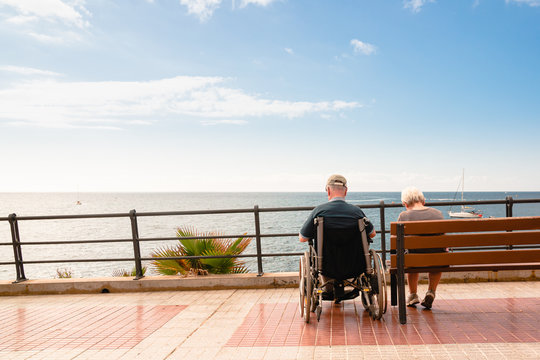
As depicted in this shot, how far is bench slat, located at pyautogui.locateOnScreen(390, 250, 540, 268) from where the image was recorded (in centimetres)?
397

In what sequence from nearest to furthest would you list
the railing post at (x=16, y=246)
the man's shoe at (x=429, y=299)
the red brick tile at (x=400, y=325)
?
the red brick tile at (x=400, y=325), the man's shoe at (x=429, y=299), the railing post at (x=16, y=246)

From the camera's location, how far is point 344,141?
142m

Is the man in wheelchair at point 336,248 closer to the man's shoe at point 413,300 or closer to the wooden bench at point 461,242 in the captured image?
A: the wooden bench at point 461,242

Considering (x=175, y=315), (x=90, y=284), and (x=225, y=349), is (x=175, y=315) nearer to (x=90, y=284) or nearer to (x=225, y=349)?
(x=225, y=349)

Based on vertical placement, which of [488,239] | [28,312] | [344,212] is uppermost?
[344,212]

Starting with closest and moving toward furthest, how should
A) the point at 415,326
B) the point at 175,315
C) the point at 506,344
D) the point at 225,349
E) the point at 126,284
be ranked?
the point at 506,344
the point at 225,349
the point at 415,326
the point at 175,315
the point at 126,284

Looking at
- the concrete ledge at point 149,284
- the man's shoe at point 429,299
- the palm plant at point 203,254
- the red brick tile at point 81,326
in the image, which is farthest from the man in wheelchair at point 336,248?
the palm plant at point 203,254

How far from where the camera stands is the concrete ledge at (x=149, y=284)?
19.3 feet

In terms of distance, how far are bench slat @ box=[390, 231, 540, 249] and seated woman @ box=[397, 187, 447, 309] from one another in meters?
0.39

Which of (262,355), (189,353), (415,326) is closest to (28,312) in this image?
(189,353)

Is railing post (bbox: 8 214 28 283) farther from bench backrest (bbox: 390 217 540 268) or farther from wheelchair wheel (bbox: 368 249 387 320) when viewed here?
bench backrest (bbox: 390 217 540 268)

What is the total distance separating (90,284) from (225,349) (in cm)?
355

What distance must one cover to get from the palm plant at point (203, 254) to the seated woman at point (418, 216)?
2968mm

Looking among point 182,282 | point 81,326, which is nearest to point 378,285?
point 182,282
